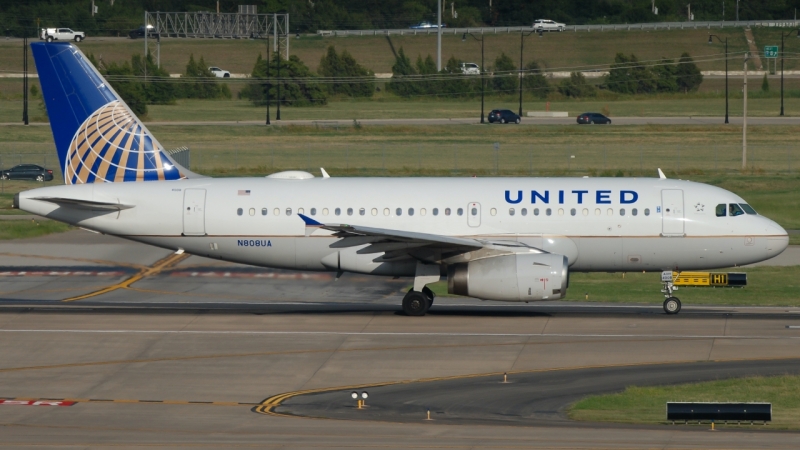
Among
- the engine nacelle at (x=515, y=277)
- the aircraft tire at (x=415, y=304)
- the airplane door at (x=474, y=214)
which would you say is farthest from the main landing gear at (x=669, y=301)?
the aircraft tire at (x=415, y=304)

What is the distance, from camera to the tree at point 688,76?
169 m

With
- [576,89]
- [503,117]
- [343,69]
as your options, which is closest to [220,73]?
[343,69]

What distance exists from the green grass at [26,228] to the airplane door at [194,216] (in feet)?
74.2

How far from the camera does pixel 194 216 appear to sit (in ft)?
117

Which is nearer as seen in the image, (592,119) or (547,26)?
(592,119)

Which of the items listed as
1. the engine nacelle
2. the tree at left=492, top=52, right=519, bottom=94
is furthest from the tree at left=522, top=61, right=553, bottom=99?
the engine nacelle

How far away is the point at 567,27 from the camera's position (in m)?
199

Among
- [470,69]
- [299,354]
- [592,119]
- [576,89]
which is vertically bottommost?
[299,354]

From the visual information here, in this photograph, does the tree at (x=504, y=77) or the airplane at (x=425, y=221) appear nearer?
the airplane at (x=425, y=221)

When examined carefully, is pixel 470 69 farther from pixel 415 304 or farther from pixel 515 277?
pixel 515 277

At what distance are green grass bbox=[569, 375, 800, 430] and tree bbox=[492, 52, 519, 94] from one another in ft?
455

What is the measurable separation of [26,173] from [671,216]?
56280 mm

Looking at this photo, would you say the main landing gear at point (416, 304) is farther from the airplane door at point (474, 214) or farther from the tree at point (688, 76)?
the tree at point (688, 76)

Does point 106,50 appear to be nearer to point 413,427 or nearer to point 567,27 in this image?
point 567,27
